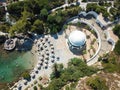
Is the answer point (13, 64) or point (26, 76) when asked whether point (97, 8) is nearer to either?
point (26, 76)

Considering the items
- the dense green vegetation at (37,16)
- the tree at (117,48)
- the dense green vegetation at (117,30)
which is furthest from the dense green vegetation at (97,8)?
the tree at (117,48)

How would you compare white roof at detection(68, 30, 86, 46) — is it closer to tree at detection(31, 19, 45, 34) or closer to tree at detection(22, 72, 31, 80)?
tree at detection(31, 19, 45, 34)

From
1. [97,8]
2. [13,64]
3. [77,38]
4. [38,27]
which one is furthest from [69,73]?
[97,8]

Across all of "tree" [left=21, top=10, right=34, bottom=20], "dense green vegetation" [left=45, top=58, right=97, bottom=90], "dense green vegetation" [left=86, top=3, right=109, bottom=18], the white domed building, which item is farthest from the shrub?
"dense green vegetation" [left=86, top=3, right=109, bottom=18]

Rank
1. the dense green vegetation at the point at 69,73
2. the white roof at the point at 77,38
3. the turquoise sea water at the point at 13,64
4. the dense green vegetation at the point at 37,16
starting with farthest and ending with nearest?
the dense green vegetation at the point at 37,16
the turquoise sea water at the point at 13,64
the white roof at the point at 77,38
the dense green vegetation at the point at 69,73

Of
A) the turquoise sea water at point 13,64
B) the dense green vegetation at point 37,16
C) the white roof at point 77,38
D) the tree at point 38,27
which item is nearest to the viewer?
the white roof at point 77,38

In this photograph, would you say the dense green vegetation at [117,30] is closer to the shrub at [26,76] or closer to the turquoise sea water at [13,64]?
the turquoise sea water at [13,64]
